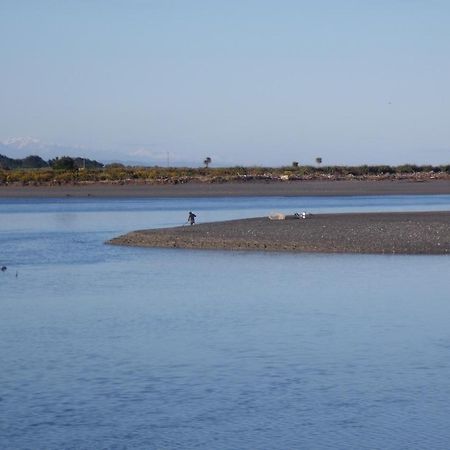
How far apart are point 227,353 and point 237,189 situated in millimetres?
49489

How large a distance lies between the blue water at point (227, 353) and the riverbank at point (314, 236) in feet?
3.96

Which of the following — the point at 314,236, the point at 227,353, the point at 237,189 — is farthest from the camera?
the point at 237,189

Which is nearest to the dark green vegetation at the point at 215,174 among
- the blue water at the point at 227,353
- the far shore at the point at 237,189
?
the far shore at the point at 237,189

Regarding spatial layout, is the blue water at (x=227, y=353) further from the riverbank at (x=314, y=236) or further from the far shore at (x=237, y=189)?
the far shore at (x=237, y=189)

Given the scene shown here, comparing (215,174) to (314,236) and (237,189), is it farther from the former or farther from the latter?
(314,236)

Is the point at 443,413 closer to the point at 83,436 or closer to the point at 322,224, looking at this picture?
the point at 83,436

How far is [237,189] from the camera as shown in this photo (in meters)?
62.1

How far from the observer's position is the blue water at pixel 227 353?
9625mm

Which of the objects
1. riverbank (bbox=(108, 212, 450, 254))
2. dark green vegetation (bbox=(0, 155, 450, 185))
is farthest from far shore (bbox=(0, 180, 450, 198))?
riverbank (bbox=(108, 212, 450, 254))

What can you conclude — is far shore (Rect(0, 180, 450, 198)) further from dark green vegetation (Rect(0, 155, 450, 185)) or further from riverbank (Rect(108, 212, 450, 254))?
riverbank (Rect(108, 212, 450, 254))

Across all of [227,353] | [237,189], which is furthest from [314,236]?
[237,189]

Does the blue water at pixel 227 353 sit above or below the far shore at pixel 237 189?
below

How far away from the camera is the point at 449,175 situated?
254 ft

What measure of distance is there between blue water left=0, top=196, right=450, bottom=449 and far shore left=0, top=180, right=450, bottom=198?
35421mm
